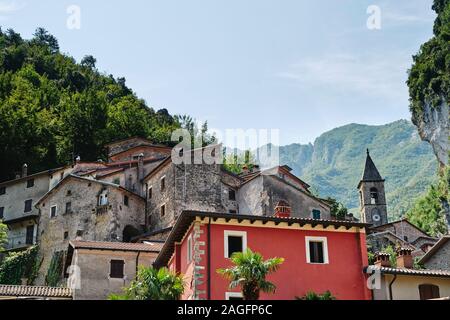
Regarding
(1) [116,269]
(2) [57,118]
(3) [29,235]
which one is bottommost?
(1) [116,269]

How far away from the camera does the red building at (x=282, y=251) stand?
26.1 meters

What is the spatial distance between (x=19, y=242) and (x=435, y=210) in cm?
5636

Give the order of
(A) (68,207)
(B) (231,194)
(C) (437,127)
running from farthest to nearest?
(C) (437,127), (B) (231,194), (A) (68,207)

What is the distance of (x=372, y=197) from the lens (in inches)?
3506

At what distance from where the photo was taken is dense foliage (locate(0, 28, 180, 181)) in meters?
71.5

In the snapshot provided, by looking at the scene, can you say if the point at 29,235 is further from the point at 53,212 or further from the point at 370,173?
the point at 370,173

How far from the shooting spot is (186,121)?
95.1 m

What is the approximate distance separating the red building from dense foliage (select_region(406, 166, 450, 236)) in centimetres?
5390

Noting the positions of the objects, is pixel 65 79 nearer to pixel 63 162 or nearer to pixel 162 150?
pixel 63 162

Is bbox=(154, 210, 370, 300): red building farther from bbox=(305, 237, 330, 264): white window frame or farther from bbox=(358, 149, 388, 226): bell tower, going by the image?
bbox=(358, 149, 388, 226): bell tower

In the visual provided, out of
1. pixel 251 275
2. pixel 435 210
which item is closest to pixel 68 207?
pixel 251 275

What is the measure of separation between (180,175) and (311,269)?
26501mm

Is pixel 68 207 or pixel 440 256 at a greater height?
pixel 68 207

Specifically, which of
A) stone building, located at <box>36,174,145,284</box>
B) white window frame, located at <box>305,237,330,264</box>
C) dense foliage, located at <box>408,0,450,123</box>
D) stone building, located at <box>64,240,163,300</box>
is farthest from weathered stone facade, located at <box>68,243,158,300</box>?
dense foliage, located at <box>408,0,450,123</box>
